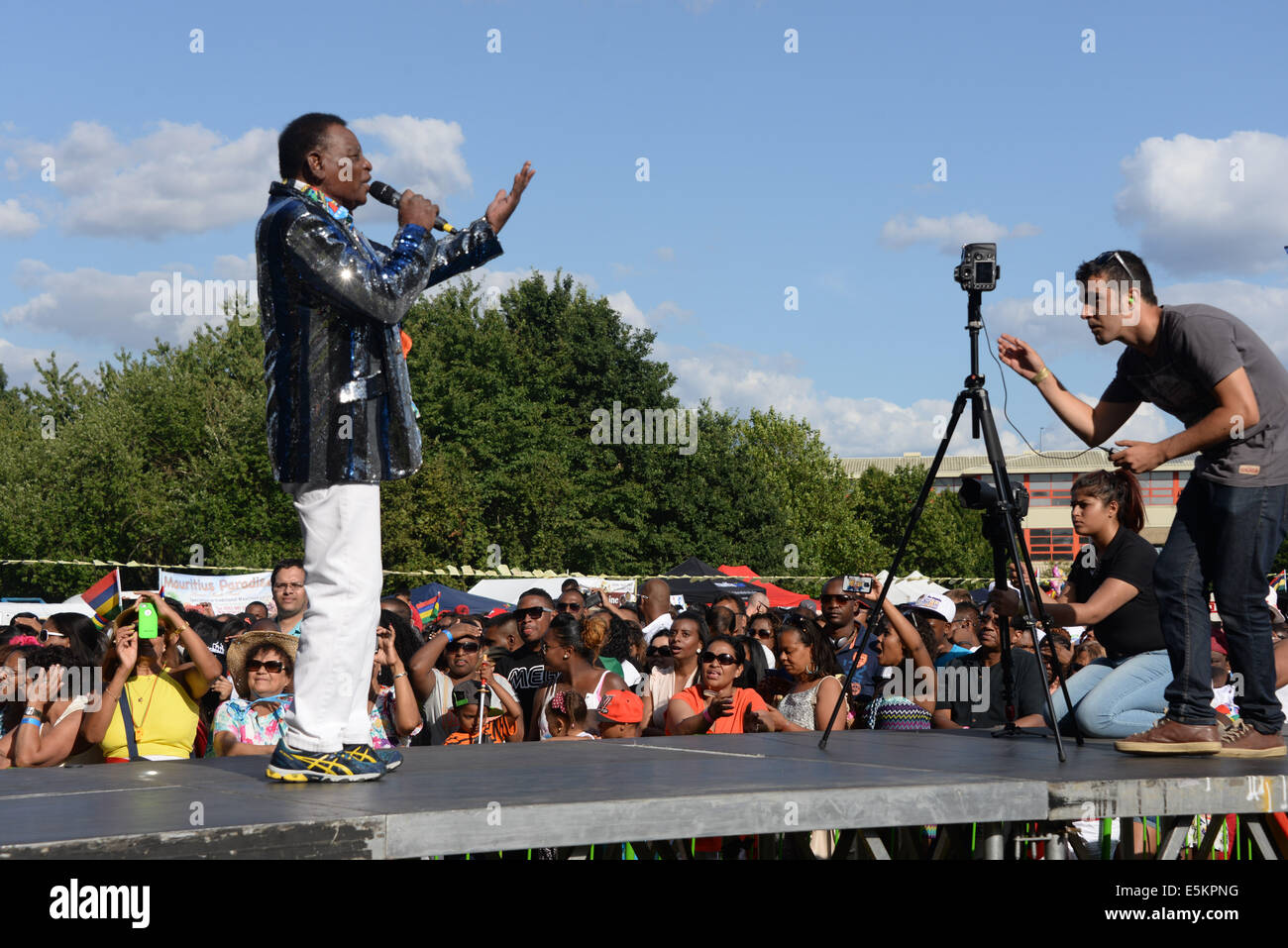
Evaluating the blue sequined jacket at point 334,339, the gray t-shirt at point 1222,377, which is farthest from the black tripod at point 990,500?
the blue sequined jacket at point 334,339

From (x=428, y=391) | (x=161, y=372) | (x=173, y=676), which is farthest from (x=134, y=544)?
(x=173, y=676)

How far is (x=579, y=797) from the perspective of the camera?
350cm

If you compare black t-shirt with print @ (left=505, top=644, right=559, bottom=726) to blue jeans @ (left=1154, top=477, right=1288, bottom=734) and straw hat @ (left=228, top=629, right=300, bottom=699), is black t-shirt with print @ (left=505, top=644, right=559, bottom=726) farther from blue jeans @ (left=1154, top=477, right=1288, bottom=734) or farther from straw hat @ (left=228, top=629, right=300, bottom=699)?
blue jeans @ (left=1154, top=477, right=1288, bottom=734)

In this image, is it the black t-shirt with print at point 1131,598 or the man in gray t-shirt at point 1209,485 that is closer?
the man in gray t-shirt at point 1209,485

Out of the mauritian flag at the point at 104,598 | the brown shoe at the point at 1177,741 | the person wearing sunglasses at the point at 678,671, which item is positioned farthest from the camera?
the mauritian flag at the point at 104,598

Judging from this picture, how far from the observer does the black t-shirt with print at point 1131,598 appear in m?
5.60

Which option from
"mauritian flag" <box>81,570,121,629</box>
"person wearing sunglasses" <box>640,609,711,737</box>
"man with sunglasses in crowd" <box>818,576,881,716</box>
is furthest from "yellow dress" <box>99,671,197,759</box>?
"man with sunglasses in crowd" <box>818,576,881,716</box>

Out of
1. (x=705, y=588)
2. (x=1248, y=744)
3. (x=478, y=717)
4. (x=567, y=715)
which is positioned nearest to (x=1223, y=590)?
(x=1248, y=744)

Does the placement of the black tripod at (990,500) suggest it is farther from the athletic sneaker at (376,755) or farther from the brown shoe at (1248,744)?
the athletic sneaker at (376,755)

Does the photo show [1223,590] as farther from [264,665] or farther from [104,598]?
[104,598]

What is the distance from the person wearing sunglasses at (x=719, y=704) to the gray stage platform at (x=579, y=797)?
202 centimetres

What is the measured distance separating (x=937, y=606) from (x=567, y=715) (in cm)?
356
